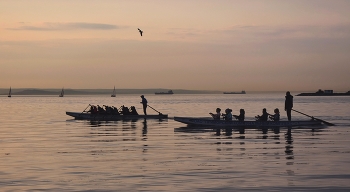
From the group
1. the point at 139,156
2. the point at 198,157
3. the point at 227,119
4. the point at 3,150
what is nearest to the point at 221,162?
the point at 198,157

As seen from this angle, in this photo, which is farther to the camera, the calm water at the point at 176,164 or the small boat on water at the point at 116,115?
the small boat on water at the point at 116,115

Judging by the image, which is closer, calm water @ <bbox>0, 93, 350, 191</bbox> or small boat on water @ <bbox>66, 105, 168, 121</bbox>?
calm water @ <bbox>0, 93, 350, 191</bbox>

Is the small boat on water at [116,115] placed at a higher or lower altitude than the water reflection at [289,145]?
higher

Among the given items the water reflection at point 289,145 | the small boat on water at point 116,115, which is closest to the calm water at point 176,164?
the water reflection at point 289,145

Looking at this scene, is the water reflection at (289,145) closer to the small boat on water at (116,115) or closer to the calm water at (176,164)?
the calm water at (176,164)

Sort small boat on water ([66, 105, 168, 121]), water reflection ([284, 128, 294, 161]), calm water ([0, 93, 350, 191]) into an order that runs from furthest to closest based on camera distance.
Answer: small boat on water ([66, 105, 168, 121]) < water reflection ([284, 128, 294, 161]) < calm water ([0, 93, 350, 191])

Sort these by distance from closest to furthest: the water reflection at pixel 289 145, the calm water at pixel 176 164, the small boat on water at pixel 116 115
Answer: the calm water at pixel 176 164, the water reflection at pixel 289 145, the small boat on water at pixel 116 115

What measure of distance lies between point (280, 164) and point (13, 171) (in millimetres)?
9048

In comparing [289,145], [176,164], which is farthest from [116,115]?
[176,164]

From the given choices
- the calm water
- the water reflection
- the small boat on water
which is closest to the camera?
the calm water

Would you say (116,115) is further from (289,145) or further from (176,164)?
(176,164)

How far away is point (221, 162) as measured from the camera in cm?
2192

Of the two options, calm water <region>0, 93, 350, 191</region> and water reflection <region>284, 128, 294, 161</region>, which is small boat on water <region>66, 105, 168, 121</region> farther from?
calm water <region>0, 93, 350, 191</region>

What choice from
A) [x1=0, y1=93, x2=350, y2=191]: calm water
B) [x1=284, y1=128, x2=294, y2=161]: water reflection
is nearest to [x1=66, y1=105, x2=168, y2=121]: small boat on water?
[x1=284, y1=128, x2=294, y2=161]: water reflection
